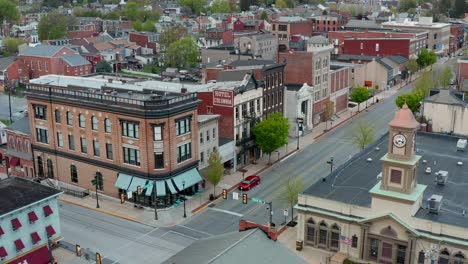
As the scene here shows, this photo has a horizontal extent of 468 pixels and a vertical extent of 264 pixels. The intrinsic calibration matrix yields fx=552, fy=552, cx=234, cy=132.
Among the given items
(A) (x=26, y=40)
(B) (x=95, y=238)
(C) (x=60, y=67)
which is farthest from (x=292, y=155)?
(A) (x=26, y=40)

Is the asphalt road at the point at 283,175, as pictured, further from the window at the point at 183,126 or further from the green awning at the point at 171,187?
the window at the point at 183,126

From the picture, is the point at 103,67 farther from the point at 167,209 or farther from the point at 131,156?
the point at 167,209

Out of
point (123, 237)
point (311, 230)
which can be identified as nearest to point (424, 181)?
point (311, 230)

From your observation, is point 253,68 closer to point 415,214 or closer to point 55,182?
point 55,182

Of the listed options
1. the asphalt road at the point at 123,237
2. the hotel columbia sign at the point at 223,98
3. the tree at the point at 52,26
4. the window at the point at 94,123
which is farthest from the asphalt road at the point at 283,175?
the tree at the point at 52,26

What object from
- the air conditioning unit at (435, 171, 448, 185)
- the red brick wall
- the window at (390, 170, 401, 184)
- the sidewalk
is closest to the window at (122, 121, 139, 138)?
the sidewalk

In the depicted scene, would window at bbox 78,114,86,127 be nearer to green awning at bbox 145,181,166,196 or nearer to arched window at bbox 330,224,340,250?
green awning at bbox 145,181,166,196
